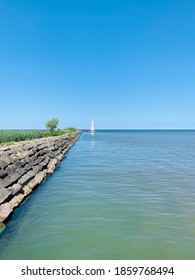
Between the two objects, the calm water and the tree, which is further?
the tree

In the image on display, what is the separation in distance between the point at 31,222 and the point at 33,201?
1.98 m

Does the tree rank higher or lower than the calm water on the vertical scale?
higher

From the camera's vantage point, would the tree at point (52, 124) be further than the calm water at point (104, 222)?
Yes

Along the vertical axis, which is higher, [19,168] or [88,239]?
[19,168]

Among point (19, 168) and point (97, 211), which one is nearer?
point (97, 211)

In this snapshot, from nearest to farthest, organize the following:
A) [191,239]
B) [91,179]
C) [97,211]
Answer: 1. [191,239]
2. [97,211]
3. [91,179]

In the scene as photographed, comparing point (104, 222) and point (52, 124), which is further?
point (52, 124)

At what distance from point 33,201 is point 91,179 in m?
4.25

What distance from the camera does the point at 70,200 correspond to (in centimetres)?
886

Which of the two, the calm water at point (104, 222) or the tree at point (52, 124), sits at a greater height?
the tree at point (52, 124)

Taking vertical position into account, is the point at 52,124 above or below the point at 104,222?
above

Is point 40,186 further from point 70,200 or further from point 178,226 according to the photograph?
point 178,226
